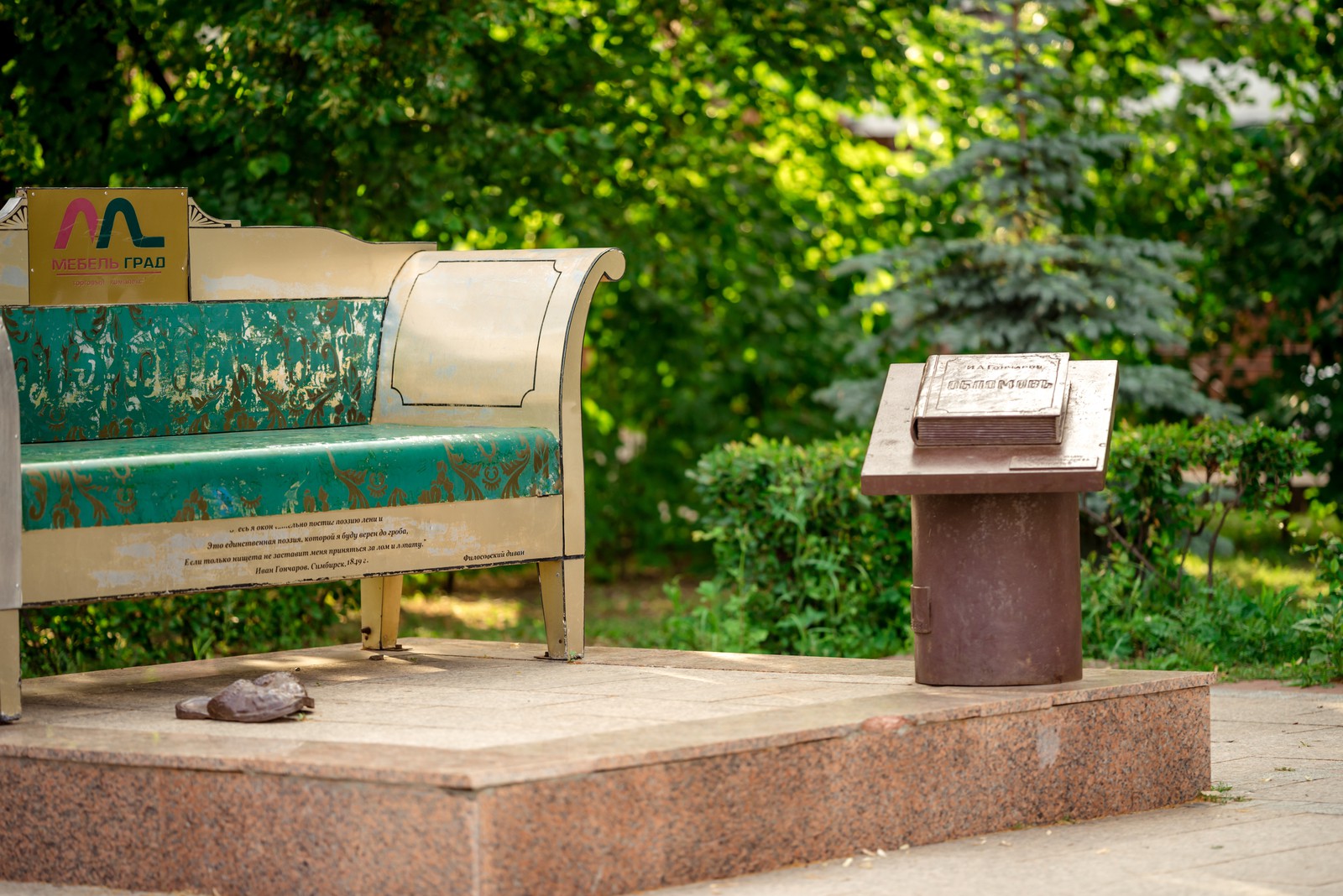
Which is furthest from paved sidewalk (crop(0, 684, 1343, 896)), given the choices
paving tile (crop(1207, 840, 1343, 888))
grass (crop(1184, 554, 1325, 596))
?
grass (crop(1184, 554, 1325, 596))

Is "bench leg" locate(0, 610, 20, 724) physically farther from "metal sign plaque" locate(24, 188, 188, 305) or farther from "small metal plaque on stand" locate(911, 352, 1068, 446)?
"small metal plaque on stand" locate(911, 352, 1068, 446)

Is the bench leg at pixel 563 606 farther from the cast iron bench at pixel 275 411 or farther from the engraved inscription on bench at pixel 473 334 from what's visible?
the engraved inscription on bench at pixel 473 334

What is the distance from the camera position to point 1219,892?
3.32 metres

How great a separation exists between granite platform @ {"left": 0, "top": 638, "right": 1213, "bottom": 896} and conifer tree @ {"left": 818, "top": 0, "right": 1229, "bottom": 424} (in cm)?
393

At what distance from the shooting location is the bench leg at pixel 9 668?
3.82m

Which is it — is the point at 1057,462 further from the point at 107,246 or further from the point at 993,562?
the point at 107,246

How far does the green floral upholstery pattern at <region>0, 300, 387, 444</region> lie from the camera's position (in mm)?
4637

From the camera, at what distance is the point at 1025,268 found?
26.2ft

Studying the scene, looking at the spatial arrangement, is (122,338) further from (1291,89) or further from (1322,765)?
(1291,89)

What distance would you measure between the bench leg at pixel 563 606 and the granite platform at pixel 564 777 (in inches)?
16.5

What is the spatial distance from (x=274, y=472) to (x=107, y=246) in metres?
1.01

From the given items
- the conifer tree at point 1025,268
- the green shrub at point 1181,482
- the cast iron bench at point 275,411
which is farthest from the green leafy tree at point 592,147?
the green shrub at point 1181,482

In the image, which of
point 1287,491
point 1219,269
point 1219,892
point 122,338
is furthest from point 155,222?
point 1219,269

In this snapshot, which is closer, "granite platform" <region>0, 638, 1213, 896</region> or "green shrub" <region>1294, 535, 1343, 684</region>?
"granite platform" <region>0, 638, 1213, 896</region>
